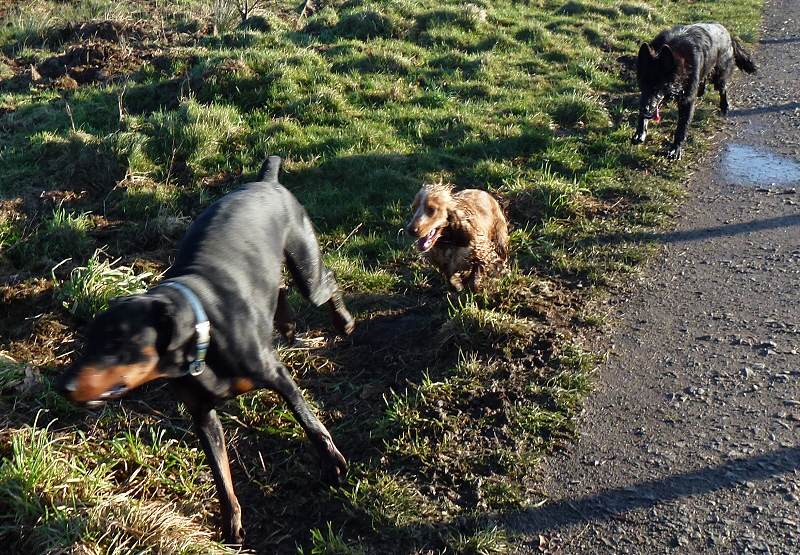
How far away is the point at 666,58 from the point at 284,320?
16.2ft

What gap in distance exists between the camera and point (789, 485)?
3141 mm

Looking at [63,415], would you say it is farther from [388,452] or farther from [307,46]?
[307,46]

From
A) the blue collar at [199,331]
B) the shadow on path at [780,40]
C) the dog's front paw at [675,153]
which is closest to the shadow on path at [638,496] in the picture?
the blue collar at [199,331]

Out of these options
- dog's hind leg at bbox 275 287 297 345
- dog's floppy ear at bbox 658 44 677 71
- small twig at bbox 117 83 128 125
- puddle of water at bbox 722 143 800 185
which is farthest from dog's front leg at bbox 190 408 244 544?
dog's floppy ear at bbox 658 44 677 71

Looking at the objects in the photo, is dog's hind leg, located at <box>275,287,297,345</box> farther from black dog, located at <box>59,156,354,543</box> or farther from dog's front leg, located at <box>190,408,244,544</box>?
dog's front leg, located at <box>190,408,244,544</box>

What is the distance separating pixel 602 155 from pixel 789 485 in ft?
14.4

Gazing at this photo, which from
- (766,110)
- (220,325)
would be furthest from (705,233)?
(220,325)

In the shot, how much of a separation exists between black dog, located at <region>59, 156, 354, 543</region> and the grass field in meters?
0.38

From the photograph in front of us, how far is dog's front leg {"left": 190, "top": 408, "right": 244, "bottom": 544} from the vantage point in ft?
10.3

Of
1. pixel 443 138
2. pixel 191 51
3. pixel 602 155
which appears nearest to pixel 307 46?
pixel 191 51

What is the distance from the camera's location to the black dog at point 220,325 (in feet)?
8.54

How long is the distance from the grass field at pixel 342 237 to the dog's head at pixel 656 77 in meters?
0.42

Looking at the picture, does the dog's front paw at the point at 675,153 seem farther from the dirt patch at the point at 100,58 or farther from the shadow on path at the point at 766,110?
the dirt patch at the point at 100,58

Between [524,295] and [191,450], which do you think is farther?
[524,295]
